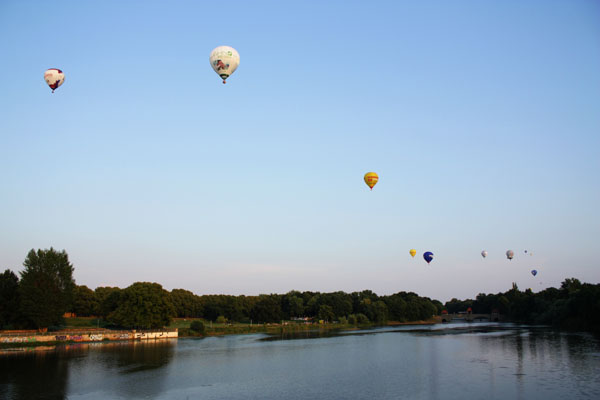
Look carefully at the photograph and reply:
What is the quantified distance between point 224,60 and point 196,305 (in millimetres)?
87353

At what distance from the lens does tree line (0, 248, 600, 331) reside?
63594mm

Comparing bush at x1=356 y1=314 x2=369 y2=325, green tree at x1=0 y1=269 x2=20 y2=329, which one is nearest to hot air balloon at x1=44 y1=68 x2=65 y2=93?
green tree at x1=0 y1=269 x2=20 y2=329

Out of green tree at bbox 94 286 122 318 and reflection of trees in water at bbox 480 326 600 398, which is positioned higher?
green tree at bbox 94 286 122 318

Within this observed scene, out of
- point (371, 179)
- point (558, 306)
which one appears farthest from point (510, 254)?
point (371, 179)

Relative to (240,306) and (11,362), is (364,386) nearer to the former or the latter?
(11,362)

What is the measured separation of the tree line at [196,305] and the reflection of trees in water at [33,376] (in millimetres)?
15583

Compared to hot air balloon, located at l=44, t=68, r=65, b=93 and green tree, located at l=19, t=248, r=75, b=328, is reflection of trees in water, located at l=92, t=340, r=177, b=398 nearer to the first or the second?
green tree, located at l=19, t=248, r=75, b=328

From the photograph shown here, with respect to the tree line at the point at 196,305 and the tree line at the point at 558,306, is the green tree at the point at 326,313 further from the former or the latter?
the tree line at the point at 558,306

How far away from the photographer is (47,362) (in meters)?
44.6

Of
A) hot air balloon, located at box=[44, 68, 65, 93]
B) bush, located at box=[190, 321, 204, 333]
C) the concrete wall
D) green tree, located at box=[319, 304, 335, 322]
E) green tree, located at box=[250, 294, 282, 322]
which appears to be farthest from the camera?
green tree, located at box=[319, 304, 335, 322]

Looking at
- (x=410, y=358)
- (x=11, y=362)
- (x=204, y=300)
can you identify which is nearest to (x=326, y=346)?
(x=410, y=358)

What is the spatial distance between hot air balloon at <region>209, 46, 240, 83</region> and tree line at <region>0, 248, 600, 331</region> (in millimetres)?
39570

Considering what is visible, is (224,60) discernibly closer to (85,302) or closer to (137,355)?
(137,355)

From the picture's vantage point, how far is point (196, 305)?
396 feet
